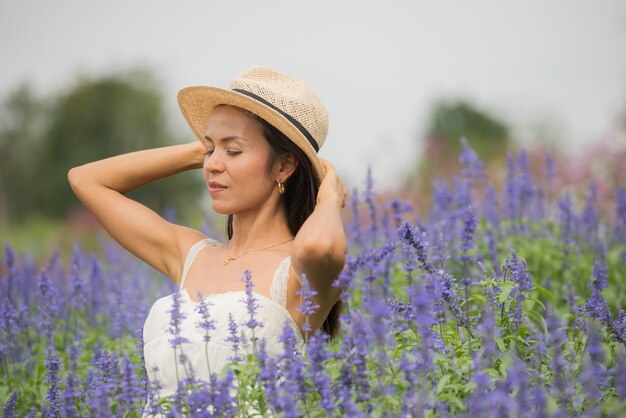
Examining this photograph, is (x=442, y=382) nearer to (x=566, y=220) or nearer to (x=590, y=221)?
(x=566, y=220)

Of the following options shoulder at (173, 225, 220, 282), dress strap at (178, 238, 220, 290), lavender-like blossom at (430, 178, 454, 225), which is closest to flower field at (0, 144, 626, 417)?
dress strap at (178, 238, 220, 290)

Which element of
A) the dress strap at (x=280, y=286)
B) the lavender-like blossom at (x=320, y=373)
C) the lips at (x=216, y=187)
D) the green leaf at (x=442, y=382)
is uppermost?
the lips at (x=216, y=187)

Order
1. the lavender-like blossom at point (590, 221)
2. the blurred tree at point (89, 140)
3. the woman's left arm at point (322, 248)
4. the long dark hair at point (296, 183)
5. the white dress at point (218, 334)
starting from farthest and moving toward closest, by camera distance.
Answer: the blurred tree at point (89, 140), the lavender-like blossom at point (590, 221), the long dark hair at point (296, 183), the white dress at point (218, 334), the woman's left arm at point (322, 248)

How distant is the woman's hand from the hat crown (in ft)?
0.64

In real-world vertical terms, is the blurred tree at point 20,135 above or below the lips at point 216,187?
above

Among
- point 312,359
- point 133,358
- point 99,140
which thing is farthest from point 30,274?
point 99,140

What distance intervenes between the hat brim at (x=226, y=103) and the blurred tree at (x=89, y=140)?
21.5 metres

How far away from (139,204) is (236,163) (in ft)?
2.05

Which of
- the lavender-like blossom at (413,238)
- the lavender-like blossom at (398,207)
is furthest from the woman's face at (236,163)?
the lavender-like blossom at (398,207)

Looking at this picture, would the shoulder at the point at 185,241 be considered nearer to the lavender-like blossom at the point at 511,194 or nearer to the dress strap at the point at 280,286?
the dress strap at the point at 280,286

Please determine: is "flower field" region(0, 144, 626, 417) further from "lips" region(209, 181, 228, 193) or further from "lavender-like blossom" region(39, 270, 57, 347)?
"lips" region(209, 181, 228, 193)

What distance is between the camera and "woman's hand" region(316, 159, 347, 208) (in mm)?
3215

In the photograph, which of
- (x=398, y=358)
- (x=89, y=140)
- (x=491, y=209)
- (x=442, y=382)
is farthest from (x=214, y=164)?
(x=89, y=140)

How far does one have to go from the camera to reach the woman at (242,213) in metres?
3.17
